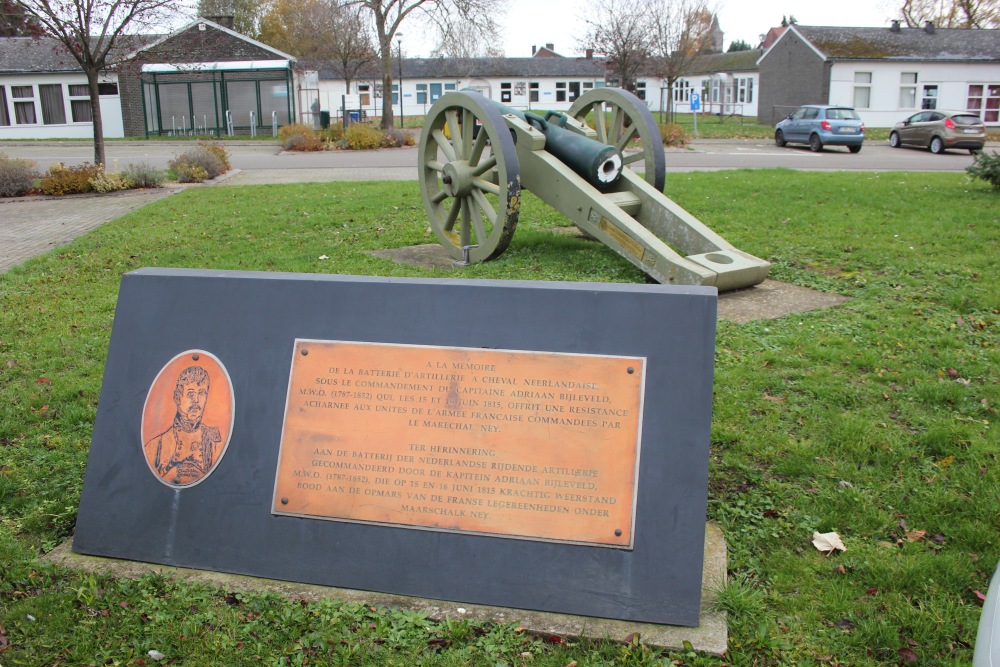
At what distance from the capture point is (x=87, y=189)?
16.5 meters

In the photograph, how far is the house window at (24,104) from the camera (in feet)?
127

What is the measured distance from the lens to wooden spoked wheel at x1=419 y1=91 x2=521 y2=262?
7.48m

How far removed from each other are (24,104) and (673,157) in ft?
99.7

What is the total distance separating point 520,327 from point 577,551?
2.76ft

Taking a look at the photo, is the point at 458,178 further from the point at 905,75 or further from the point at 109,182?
the point at 905,75

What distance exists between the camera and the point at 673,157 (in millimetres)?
22969

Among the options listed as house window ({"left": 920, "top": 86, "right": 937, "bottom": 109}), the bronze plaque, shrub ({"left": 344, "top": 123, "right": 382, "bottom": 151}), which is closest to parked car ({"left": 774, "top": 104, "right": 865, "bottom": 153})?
shrub ({"left": 344, "top": 123, "right": 382, "bottom": 151})

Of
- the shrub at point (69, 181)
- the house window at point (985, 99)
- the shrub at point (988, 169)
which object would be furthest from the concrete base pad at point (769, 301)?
the house window at point (985, 99)

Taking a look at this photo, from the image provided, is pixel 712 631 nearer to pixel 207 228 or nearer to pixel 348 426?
pixel 348 426

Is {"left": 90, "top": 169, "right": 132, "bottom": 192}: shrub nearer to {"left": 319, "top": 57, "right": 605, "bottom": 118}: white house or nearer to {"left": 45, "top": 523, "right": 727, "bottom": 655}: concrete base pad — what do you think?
{"left": 45, "top": 523, "right": 727, "bottom": 655}: concrete base pad

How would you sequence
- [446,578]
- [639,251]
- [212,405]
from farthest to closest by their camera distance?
[639,251]
[212,405]
[446,578]

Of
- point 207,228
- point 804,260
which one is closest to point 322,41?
point 207,228

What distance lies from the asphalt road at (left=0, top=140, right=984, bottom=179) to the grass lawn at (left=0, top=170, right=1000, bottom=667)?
11.1 m

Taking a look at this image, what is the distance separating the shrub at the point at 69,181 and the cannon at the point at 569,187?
1028 cm
